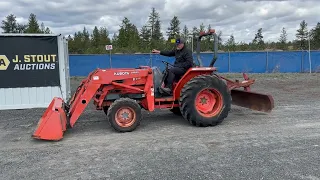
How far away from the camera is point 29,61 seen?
10711mm

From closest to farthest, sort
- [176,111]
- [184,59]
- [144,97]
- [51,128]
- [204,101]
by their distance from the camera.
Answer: [51,128], [144,97], [204,101], [184,59], [176,111]

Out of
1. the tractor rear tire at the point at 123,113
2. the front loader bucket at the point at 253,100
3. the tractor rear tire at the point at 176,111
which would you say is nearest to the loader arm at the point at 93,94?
the tractor rear tire at the point at 123,113

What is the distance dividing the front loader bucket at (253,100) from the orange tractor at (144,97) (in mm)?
26

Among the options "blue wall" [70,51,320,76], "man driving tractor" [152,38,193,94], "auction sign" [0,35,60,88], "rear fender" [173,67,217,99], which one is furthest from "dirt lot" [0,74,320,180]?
"blue wall" [70,51,320,76]

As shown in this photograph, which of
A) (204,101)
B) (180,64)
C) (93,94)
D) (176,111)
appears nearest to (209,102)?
(204,101)

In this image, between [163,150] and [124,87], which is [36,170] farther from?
[124,87]

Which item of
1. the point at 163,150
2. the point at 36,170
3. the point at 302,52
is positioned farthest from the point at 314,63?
the point at 36,170

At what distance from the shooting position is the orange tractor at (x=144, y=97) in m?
7.10

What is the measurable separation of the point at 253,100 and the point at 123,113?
3.51 m

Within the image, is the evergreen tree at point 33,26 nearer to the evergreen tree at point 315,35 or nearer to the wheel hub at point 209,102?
the evergreen tree at point 315,35

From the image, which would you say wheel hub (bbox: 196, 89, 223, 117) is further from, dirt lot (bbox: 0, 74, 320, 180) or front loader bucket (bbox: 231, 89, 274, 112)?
front loader bucket (bbox: 231, 89, 274, 112)

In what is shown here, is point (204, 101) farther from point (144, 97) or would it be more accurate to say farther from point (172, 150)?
point (172, 150)

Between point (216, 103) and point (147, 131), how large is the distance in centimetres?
185

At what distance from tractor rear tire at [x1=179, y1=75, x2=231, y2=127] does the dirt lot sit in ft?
0.77
